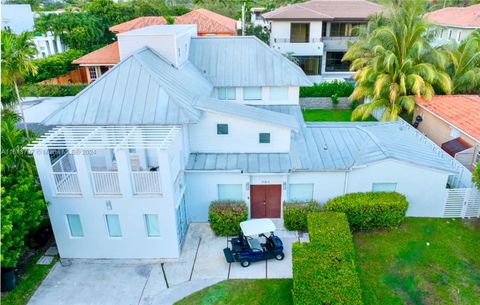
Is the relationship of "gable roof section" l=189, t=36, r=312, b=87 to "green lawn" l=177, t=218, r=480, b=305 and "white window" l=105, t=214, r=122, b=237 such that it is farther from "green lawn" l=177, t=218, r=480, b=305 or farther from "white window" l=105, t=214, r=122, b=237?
"white window" l=105, t=214, r=122, b=237

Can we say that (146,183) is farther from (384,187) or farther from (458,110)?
(458,110)

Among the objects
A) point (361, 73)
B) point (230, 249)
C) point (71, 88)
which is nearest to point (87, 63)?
point (71, 88)

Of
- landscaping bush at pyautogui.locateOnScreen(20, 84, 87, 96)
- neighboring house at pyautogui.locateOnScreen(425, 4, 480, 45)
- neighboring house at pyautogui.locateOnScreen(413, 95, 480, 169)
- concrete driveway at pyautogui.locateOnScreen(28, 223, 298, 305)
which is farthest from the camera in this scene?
neighboring house at pyautogui.locateOnScreen(425, 4, 480, 45)

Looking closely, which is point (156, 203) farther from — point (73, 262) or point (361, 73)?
point (361, 73)

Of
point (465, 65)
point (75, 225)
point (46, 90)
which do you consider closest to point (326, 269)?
point (75, 225)

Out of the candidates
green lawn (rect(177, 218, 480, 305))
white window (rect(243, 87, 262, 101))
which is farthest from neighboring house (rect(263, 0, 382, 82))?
green lawn (rect(177, 218, 480, 305))

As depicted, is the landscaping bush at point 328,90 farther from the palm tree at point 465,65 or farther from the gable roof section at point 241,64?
the gable roof section at point 241,64
